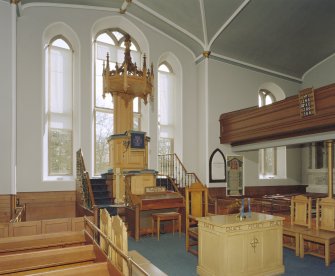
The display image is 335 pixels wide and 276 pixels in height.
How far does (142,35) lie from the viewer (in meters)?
9.70

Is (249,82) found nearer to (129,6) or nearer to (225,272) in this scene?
(129,6)

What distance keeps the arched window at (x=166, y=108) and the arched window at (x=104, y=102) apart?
0.81m

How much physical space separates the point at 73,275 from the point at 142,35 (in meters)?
8.23

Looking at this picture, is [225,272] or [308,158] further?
[308,158]

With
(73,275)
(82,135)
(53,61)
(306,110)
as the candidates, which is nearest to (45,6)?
(53,61)

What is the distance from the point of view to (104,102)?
9.38 metres

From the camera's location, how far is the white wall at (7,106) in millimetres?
6680

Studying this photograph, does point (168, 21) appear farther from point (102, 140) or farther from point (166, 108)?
point (102, 140)

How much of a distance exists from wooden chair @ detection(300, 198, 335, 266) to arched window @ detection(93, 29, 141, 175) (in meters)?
5.59

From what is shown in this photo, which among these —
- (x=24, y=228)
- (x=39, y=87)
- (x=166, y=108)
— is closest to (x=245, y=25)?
(x=166, y=108)

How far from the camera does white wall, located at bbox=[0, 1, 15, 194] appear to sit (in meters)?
6.68

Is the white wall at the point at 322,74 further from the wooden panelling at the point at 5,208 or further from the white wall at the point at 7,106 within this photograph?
Result: the wooden panelling at the point at 5,208

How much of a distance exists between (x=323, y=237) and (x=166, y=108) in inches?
255

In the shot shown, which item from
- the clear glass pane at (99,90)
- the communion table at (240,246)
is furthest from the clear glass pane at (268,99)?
the communion table at (240,246)
